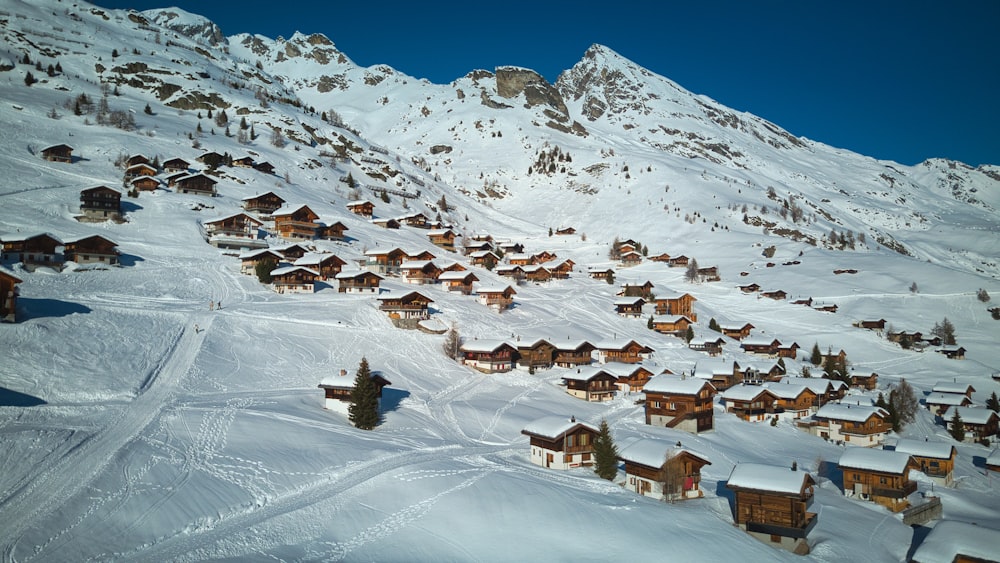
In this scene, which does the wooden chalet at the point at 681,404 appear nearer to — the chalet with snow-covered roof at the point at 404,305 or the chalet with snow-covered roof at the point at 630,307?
the chalet with snow-covered roof at the point at 404,305

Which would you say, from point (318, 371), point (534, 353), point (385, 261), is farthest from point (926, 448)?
point (385, 261)

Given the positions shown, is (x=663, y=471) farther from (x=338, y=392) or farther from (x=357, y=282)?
(x=357, y=282)

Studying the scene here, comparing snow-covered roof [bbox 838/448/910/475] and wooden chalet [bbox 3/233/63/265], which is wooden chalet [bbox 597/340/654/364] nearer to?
snow-covered roof [bbox 838/448/910/475]

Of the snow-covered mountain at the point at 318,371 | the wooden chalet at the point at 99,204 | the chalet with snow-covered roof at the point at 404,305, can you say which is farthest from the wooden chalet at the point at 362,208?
the chalet with snow-covered roof at the point at 404,305

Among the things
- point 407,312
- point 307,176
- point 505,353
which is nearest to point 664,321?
point 505,353

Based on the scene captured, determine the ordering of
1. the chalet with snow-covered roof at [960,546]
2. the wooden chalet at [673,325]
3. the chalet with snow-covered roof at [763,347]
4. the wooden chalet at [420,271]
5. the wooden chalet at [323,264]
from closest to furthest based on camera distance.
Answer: the chalet with snow-covered roof at [960,546] → the wooden chalet at [323,264] → the chalet with snow-covered roof at [763,347] → the wooden chalet at [673,325] → the wooden chalet at [420,271]

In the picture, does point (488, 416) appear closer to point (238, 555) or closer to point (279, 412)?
point (279, 412)

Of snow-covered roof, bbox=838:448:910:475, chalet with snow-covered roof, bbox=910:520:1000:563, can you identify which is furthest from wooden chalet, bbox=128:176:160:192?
chalet with snow-covered roof, bbox=910:520:1000:563
